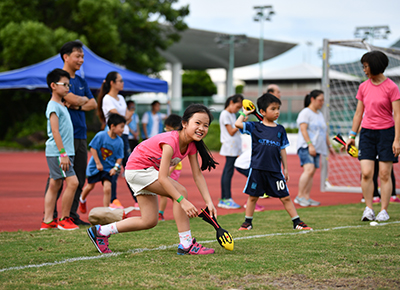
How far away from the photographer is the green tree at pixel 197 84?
258ft

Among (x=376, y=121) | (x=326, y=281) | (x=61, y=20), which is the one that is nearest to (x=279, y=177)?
(x=376, y=121)

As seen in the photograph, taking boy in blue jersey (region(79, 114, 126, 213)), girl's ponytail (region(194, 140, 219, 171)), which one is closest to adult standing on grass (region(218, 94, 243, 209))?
boy in blue jersey (region(79, 114, 126, 213))

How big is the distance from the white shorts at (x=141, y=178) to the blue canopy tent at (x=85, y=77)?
8799mm

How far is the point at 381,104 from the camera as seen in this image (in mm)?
6160

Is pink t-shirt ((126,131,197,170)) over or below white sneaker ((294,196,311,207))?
over

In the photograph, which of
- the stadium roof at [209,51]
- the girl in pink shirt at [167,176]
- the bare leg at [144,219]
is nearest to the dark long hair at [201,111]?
the girl in pink shirt at [167,176]

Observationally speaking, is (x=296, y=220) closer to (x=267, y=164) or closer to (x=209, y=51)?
(x=267, y=164)

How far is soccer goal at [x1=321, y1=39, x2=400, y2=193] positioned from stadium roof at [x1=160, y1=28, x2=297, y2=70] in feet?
89.2

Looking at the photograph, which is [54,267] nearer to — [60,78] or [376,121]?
[60,78]

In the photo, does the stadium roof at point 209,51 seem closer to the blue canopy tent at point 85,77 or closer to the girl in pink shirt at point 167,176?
the blue canopy tent at point 85,77

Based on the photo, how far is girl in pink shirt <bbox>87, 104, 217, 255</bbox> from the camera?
409 cm

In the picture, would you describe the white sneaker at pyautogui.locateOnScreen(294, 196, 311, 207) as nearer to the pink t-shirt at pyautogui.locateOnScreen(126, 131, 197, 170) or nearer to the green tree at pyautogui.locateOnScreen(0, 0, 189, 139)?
the pink t-shirt at pyautogui.locateOnScreen(126, 131, 197, 170)

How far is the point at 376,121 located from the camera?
620cm

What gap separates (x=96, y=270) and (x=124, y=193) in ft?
21.2
